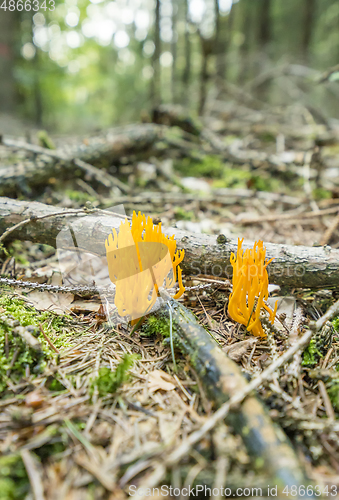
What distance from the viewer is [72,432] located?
1121mm

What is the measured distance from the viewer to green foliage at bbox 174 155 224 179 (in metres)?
4.77

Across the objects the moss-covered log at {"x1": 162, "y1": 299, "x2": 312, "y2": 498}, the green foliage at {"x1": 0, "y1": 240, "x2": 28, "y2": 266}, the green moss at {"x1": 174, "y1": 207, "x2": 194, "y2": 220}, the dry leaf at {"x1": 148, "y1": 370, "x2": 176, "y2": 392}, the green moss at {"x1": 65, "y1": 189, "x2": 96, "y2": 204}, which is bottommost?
the dry leaf at {"x1": 148, "y1": 370, "x2": 176, "y2": 392}

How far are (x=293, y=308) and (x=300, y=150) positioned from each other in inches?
169

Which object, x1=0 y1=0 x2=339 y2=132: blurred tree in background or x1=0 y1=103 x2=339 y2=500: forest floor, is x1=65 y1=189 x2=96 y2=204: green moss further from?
x1=0 y1=0 x2=339 y2=132: blurred tree in background

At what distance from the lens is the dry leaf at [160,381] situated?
1420 mm

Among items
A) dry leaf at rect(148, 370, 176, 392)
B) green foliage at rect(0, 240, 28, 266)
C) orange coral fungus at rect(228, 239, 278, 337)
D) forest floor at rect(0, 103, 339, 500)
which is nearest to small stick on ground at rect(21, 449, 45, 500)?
forest floor at rect(0, 103, 339, 500)

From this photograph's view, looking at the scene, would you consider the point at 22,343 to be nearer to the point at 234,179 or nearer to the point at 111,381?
the point at 111,381

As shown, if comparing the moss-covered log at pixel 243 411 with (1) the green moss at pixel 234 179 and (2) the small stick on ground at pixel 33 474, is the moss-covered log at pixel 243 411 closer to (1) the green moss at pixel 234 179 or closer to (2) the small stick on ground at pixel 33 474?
(2) the small stick on ground at pixel 33 474

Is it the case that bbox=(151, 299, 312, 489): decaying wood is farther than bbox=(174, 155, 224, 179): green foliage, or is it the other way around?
bbox=(174, 155, 224, 179): green foliage

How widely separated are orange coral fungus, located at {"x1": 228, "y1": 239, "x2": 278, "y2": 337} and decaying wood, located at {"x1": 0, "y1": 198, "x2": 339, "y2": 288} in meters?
0.40

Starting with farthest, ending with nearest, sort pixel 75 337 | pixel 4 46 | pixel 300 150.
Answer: pixel 4 46, pixel 300 150, pixel 75 337

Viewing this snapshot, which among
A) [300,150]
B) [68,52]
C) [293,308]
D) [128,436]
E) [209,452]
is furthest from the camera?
[68,52]

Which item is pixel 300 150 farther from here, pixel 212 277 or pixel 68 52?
pixel 68 52

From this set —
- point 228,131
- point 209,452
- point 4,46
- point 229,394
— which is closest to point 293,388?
point 229,394
